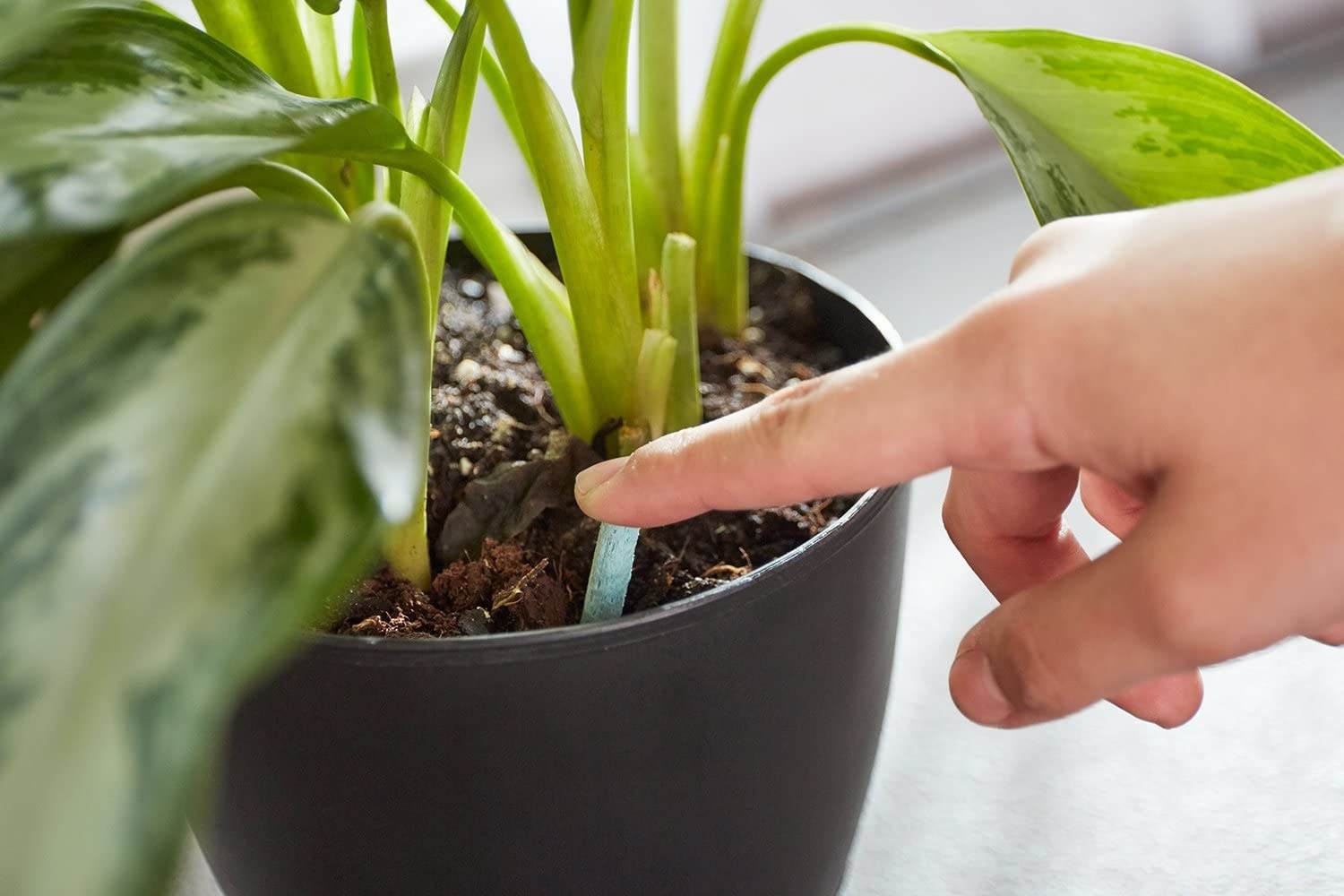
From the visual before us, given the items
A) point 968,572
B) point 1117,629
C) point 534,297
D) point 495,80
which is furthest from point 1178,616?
point 968,572

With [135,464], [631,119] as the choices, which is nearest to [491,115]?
[631,119]

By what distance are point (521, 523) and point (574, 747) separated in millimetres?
104

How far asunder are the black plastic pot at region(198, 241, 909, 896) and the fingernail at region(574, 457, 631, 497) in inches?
1.9

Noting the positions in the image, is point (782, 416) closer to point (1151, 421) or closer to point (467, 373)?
point (1151, 421)

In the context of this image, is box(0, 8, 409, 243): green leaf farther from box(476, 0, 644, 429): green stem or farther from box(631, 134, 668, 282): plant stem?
box(631, 134, 668, 282): plant stem

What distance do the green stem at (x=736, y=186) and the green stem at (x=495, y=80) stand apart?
9 cm

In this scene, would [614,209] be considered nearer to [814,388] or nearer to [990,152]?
[814,388]

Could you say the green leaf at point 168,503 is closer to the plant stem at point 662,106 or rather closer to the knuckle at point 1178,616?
the knuckle at point 1178,616

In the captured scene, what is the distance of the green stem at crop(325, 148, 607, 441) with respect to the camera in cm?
37

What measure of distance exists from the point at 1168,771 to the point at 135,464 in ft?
1.64

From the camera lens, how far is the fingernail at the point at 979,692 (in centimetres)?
30

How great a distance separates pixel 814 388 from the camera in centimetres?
29

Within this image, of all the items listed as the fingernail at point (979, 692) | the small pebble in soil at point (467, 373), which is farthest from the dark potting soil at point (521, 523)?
the fingernail at point (979, 692)

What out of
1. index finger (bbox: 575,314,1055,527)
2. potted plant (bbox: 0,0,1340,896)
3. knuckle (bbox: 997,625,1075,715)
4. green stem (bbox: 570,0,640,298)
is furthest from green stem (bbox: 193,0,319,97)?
knuckle (bbox: 997,625,1075,715)
